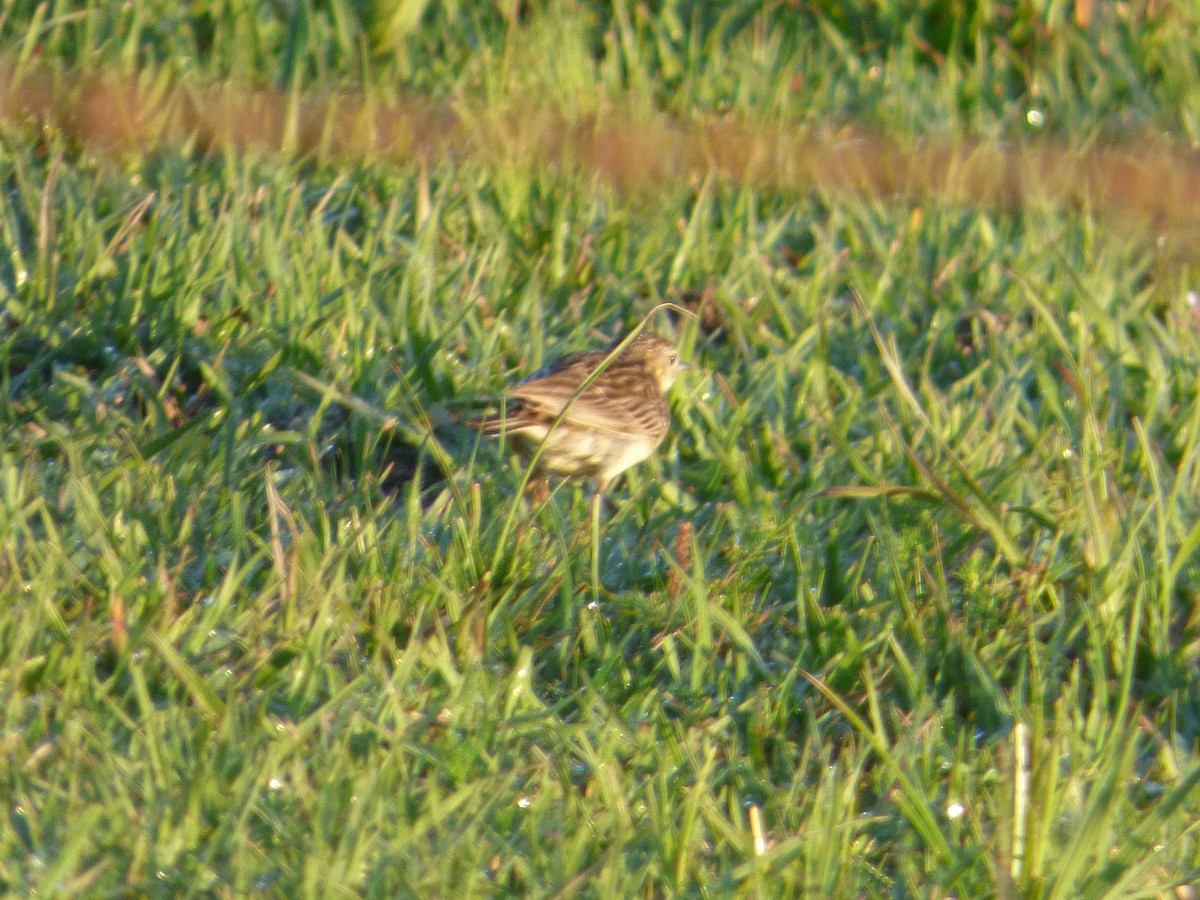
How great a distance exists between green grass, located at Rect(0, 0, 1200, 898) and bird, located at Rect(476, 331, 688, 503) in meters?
0.14

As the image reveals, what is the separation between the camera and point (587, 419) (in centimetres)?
513

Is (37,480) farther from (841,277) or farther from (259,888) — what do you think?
(841,277)

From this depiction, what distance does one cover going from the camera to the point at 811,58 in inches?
308

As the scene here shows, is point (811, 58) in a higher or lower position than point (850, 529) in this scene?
higher

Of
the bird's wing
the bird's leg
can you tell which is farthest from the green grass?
the bird's wing

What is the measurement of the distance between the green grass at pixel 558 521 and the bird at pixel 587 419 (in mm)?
137

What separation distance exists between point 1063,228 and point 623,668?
3.52 meters

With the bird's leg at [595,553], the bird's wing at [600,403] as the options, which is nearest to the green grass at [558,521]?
the bird's leg at [595,553]

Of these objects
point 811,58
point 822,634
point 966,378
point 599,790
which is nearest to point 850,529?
point 822,634

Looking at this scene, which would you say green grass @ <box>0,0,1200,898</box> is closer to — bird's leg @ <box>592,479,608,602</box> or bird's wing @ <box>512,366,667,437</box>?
bird's leg @ <box>592,479,608,602</box>

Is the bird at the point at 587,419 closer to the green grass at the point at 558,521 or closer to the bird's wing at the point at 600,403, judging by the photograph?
the bird's wing at the point at 600,403

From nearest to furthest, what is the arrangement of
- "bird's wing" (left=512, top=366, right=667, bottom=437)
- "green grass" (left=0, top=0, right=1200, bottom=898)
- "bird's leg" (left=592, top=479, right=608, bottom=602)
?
"green grass" (left=0, top=0, right=1200, bottom=898), "bird's leg" (left=592, top=479, right=608, bottom=602), "bird's wing" (left=512, top=366, right=667, bottom=437)

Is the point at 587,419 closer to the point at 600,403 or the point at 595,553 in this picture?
the point at 600,403

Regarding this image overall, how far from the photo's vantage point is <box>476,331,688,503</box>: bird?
5.04 m
